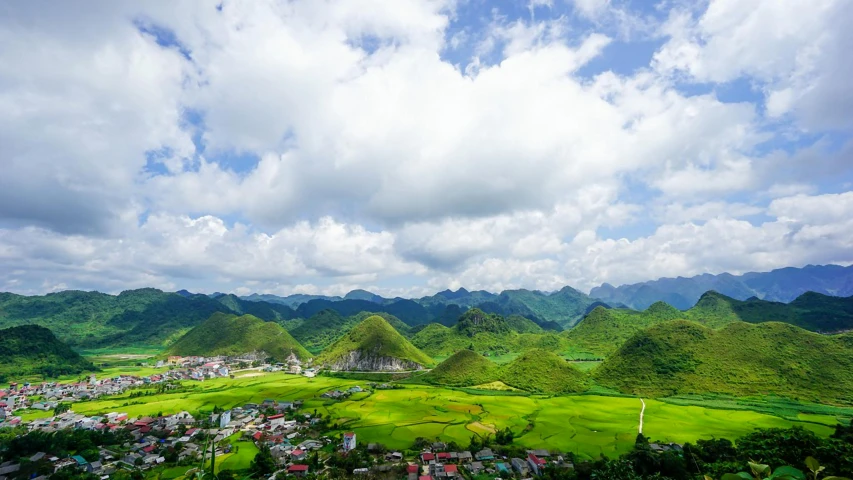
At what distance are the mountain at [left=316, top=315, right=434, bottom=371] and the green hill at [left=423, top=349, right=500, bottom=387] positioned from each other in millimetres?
20178

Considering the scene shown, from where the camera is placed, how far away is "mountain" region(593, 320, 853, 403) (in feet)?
240

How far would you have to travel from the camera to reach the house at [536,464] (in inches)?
1567

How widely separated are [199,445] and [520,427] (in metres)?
46.3

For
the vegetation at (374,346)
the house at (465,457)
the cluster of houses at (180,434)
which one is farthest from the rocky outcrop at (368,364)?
the house at (465,457)

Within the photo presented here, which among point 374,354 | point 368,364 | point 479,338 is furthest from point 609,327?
point 368,364

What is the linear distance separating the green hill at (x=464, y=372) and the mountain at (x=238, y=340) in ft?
225

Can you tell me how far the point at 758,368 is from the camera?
7950cm

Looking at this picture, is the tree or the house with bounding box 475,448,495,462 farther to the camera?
the house with bounding box 475,448,495,462

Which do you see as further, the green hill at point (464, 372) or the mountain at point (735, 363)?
the green hill at point (464, 372)

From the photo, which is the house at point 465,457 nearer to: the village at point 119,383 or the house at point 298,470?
the house at point 298,470

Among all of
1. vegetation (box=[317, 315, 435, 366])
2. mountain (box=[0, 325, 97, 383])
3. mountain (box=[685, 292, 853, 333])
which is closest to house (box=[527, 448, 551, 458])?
vegetation (box=[317, 315, 435, 366])

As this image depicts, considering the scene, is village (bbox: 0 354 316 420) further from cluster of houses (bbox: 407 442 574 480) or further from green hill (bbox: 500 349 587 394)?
cluster of houses (bbox: 407 442 574 480)

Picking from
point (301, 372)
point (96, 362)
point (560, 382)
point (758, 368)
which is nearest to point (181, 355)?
point (96, 362)

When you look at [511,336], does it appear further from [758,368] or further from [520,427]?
[520,427]
